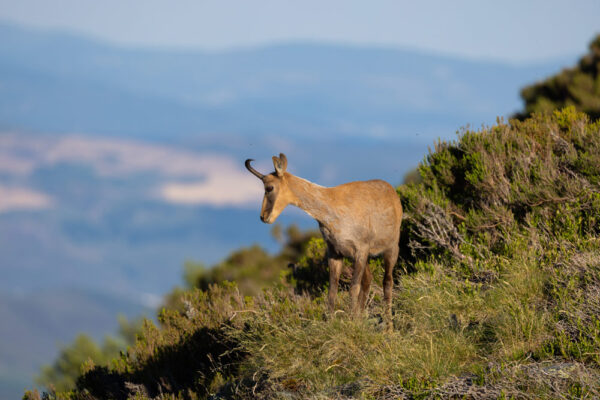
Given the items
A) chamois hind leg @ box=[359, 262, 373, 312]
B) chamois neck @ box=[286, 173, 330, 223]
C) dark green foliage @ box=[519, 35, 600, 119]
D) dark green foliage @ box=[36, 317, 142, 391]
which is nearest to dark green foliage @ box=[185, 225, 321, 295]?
dark green foliage @ box=[36, 317, 142, 391]

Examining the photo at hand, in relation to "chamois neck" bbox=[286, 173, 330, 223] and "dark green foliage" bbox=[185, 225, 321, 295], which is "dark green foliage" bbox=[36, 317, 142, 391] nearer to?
"dark green foliage" bbox=[185, 225, 321, 295]

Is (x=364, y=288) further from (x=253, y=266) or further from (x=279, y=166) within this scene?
(x=253, y=266)

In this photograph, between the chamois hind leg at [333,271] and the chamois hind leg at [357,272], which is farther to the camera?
the chamois hind leg at [333,271]

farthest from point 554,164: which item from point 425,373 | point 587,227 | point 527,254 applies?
point 425,373

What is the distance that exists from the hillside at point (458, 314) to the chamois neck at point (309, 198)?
1.18 meters

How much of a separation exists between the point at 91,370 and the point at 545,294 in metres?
8.71

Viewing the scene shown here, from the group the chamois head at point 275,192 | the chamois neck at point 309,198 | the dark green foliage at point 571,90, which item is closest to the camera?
the chamois head at point 275,192

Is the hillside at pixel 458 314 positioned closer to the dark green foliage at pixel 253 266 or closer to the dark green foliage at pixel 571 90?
the dark green foliage at pixel 571 90

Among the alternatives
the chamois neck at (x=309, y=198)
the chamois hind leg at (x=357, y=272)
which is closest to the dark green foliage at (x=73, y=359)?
the chamois hind leg at (x=357, y=272)

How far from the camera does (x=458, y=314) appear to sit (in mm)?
8266

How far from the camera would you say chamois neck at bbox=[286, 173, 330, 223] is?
24.5 feet

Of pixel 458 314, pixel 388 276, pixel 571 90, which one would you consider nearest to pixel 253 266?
pixel 571 90

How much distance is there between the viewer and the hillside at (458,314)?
699 centimetres

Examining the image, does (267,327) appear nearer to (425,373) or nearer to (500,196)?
(425,373)
